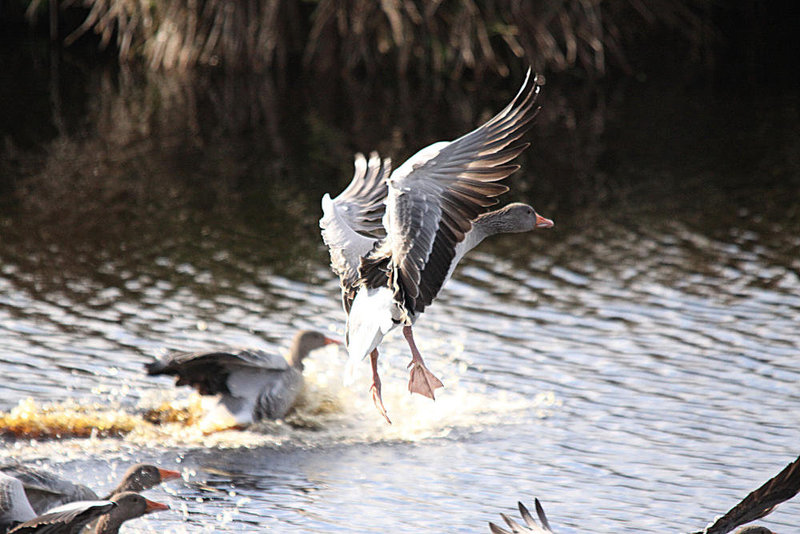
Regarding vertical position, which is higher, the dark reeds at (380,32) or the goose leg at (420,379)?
the dark reeds at (380,32)

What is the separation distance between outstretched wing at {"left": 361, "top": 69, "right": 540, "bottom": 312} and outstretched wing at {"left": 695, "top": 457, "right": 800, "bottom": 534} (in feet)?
7.37

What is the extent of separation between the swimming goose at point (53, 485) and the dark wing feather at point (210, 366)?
5.98 feet

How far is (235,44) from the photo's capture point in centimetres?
2667

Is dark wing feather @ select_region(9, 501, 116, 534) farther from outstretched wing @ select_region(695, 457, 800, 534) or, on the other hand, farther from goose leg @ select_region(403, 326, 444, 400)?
outstretched wing @ select_region(695, 457, 800, 534)

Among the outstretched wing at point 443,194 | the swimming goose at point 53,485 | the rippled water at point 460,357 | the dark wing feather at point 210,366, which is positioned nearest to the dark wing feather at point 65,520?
the swimming goose at point 53,485

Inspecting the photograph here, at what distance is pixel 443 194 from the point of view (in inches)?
295

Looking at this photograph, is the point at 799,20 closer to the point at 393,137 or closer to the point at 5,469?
the point at 393,137

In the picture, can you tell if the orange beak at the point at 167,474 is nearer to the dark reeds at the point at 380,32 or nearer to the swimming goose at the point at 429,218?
the swimming goose at the point at 429,218

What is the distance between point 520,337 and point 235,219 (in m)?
5.26

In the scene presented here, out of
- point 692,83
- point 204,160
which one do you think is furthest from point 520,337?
point 692,83

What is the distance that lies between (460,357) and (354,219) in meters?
2.24

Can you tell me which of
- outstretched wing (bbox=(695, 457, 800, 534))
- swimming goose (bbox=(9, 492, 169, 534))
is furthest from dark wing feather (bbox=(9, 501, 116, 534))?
outstretched wing (bbox=(695, 457, 800, 534))

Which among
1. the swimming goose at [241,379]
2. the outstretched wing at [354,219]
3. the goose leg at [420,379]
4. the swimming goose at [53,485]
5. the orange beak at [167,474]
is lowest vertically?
the swimming goose at [53,485]

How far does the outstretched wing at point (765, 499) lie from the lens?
19.5 ft
